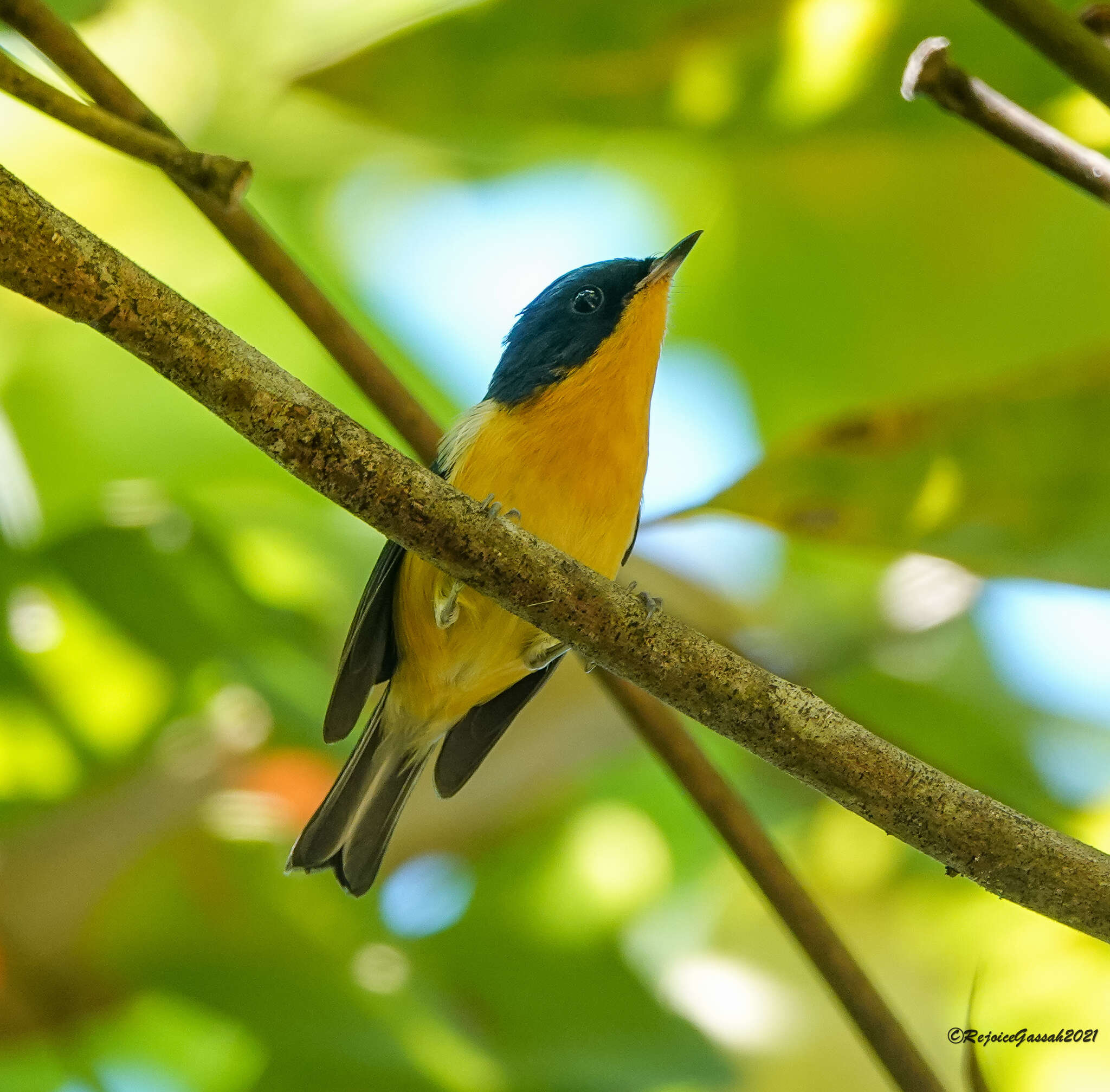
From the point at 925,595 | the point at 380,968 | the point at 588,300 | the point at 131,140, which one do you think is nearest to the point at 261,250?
the point at 131,140

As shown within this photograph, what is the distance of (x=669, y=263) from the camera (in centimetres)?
391

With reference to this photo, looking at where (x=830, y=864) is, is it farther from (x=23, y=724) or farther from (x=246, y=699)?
(x=23, y=724)

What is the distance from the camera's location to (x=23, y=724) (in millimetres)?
4688

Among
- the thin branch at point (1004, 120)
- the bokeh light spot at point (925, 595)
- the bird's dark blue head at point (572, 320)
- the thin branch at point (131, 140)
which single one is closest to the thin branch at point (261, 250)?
the thin branch at point (131, 140)

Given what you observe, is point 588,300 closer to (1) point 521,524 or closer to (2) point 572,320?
(2) point 572,320

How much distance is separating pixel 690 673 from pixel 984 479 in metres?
1.80

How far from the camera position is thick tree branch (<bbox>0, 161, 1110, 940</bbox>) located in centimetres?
186

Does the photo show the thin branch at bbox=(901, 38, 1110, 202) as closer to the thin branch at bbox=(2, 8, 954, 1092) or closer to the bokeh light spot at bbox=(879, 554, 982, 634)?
the thin branch at bbox=(2, 8, 954, 1092)

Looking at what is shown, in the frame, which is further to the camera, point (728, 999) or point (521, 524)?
point (728, 999)

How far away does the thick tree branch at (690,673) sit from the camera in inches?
73.1

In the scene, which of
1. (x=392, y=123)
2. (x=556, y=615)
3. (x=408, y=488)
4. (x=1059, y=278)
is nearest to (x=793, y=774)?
(x=556, y=615)

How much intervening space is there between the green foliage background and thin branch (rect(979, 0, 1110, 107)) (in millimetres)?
1412

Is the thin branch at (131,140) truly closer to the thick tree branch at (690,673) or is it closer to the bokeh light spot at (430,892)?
the thick tree branch at (690,673)

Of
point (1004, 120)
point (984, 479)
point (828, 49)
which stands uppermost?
point (828, 49)
